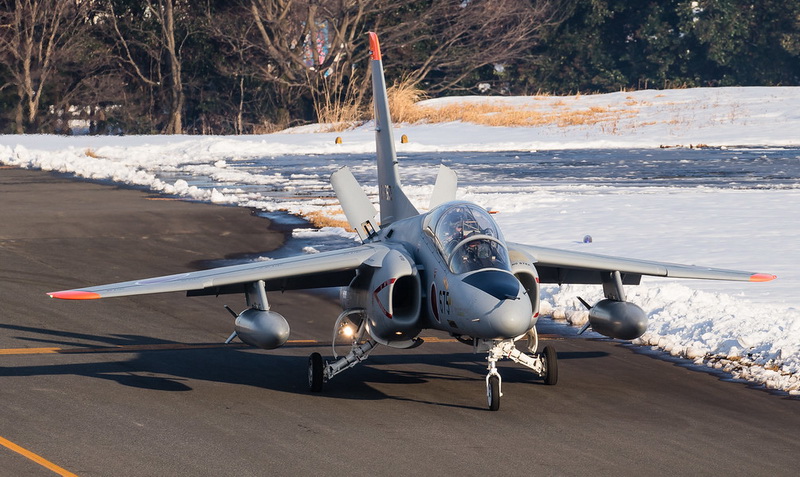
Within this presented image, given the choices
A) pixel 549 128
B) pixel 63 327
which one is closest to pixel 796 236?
pixel 63 327

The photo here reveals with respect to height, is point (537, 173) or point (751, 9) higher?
point (751, 9)

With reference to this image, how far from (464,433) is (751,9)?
75.3 meters

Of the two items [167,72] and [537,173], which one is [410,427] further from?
[167,72]

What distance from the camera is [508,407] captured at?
1295 cm

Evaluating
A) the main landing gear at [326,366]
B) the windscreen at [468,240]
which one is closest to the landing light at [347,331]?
the main landing gear at [326,366]

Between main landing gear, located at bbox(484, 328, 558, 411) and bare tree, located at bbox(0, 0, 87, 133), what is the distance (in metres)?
61.6

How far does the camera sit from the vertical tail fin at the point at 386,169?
16.7 m

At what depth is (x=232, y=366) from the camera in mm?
15320

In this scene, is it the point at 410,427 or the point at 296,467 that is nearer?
the point at 296,467

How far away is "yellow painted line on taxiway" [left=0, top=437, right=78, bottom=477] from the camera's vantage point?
10070mm

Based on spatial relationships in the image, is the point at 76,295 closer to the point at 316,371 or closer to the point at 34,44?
the point at 316,371

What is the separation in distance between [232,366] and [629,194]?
2155cm

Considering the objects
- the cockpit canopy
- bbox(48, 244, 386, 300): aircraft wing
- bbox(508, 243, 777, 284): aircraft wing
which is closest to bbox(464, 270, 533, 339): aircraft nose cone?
the cockpit canopy

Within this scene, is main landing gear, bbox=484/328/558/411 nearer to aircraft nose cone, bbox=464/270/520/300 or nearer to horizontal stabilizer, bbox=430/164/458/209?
aircraft nose cone, bbox=464/270/520/300
